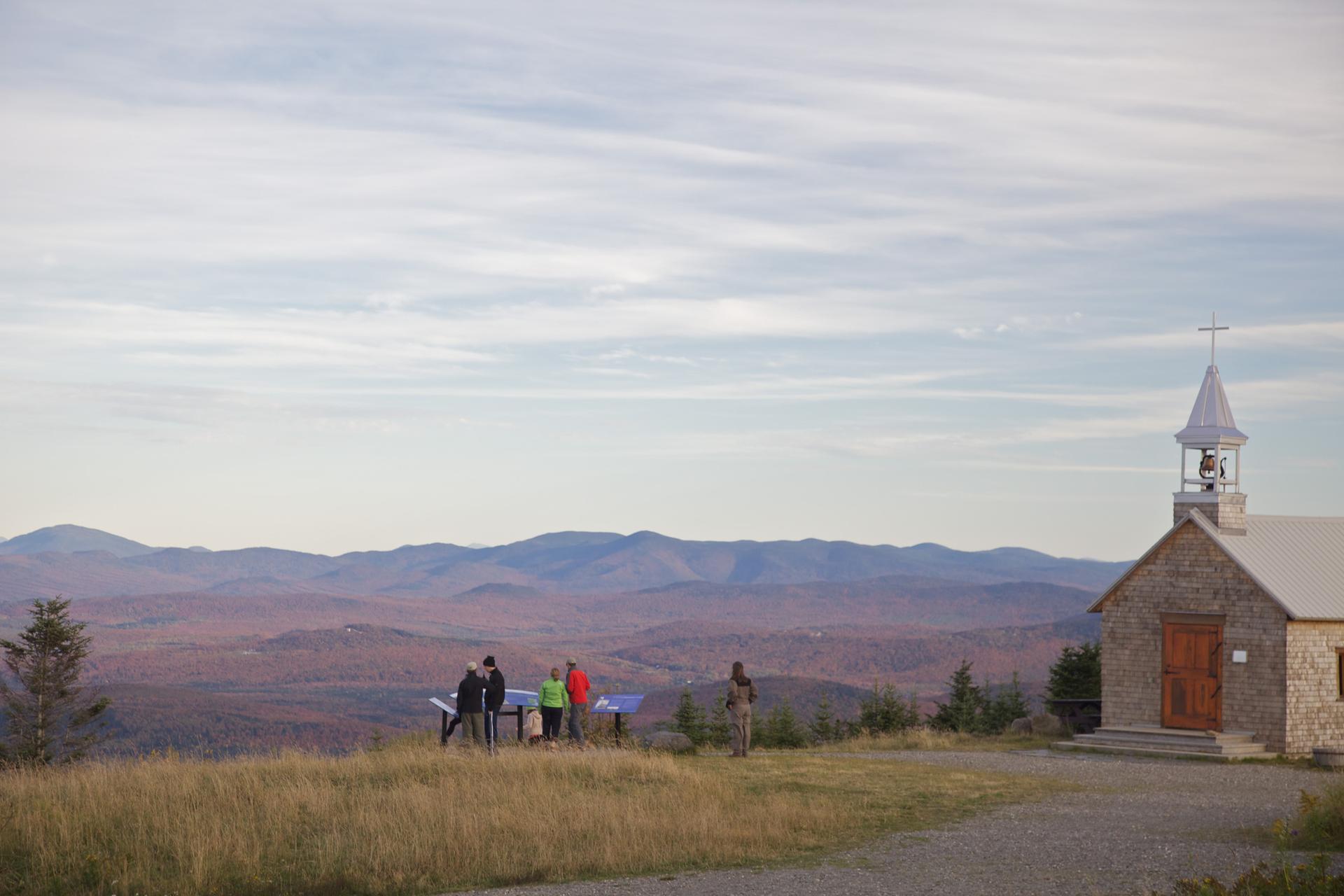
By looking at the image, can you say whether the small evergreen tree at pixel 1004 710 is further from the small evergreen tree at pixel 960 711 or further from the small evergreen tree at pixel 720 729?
the small evergreen tree at pixel 720 729

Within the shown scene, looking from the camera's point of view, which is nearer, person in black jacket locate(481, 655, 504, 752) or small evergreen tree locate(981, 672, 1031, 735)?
person in black jacket locate(481, 655, 504, 752)

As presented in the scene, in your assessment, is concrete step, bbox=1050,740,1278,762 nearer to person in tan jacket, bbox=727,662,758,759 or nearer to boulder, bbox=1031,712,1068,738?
boulder, bbox=1031,712,1068,738

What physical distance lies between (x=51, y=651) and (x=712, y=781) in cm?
3018

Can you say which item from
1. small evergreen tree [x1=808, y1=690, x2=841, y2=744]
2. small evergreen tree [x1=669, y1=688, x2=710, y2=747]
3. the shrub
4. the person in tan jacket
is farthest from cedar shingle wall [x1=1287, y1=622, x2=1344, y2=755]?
the shrub

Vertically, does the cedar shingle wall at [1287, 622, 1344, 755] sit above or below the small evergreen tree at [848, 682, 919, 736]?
above

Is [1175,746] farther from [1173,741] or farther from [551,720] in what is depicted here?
[551,720]

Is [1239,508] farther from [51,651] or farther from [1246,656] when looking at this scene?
[51,651]

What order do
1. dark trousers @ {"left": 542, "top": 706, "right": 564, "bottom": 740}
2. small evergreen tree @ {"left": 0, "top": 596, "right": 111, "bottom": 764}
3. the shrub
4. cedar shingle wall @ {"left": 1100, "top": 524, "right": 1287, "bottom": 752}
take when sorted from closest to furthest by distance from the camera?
the shrub
dark trousers @ {"left": 542, "top": 706, "right": 564, "bottom": 740}
cedar shingle wall @ {"left": 1100, "top": 524, "right": 1287, "bottom": 752}
small evergreen tree @ {"left": 0, "top": 596, "right": 111, "bottom": 764}

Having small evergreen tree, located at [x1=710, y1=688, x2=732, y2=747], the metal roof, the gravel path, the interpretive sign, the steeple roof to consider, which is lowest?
small evergreen tree, located at [x1=710, y1=688, x2=732, y2=747]

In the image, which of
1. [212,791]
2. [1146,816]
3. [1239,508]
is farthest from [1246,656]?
[212,791]

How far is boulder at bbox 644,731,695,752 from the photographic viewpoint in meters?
24.8

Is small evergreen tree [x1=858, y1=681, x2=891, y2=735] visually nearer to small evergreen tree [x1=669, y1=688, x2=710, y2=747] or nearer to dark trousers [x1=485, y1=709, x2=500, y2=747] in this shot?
small evergreen tree [x1=669, y1=688, x2=710, y2=747]

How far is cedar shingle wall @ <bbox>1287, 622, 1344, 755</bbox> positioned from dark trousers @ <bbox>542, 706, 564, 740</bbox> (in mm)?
14178

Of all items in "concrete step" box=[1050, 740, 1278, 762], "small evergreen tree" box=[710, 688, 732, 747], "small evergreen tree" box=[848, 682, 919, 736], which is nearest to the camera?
"concrete step" box=[1050, 740, 1278, 762]
